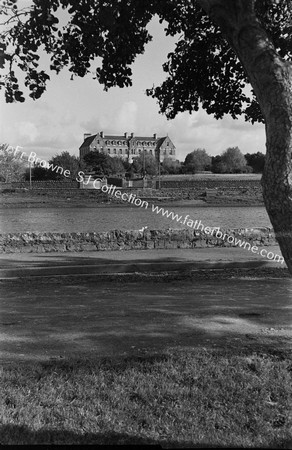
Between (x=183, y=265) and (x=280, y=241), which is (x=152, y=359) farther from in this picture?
(x=183, y=265)

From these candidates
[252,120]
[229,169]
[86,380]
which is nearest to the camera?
[86,380]

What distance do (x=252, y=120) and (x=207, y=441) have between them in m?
8.13

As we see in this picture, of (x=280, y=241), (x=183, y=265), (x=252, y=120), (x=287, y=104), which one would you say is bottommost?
(x=183, y=265)

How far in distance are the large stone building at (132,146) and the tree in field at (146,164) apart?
125 centimetres

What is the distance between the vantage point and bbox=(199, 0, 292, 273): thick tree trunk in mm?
3553

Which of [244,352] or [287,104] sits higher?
[287,104]

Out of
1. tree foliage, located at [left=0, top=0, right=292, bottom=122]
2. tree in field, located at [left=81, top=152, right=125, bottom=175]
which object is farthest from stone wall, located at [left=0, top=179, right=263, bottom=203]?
tree foliage, located at [left=0, top=0, right=292, bottom=122]

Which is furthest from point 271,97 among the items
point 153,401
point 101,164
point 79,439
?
point 101,164

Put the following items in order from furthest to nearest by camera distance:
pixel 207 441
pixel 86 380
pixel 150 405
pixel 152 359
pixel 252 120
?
pixel 252 120, pixel 152 359, pixel 86 380, pixel 150 405, pixel 207 441

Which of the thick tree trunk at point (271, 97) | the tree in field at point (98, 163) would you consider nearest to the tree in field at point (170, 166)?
the tree in field at point (98, 163)

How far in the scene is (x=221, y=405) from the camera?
4094 millimetres

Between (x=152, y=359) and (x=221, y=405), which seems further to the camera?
(x=152, y=359)

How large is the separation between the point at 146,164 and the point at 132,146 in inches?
443

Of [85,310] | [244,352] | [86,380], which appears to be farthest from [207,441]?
[85,310]
